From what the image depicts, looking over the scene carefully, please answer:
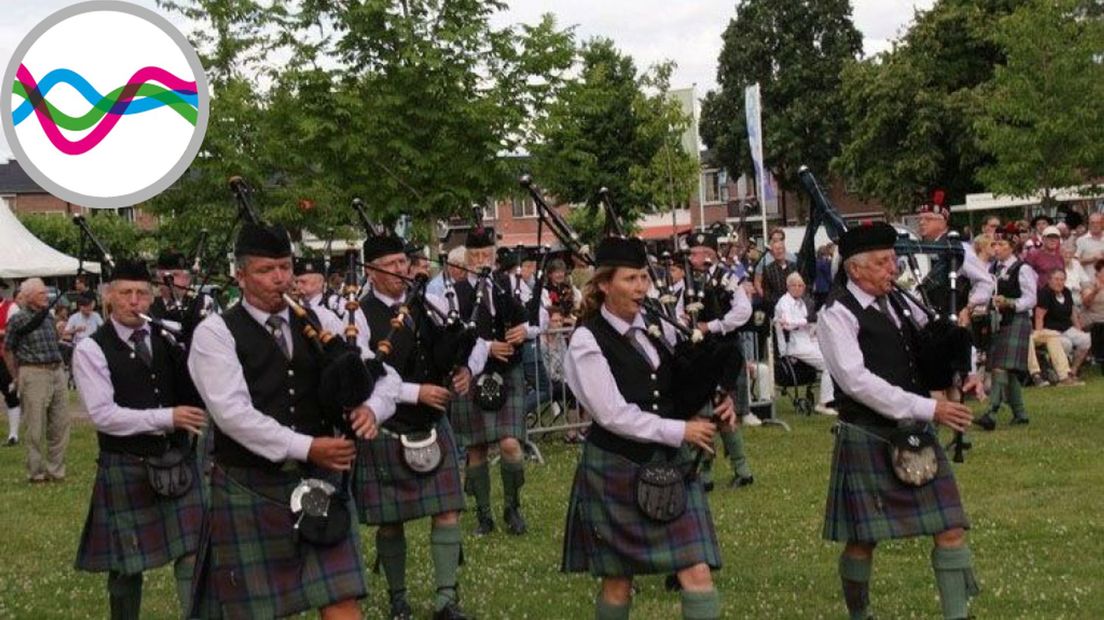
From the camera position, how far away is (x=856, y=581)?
5.65 m

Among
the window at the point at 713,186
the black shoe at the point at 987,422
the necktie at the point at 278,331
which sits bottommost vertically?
the black shoe at the point at 987,422

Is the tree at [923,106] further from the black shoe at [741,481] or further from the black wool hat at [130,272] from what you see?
the black wool hat at [130,272]

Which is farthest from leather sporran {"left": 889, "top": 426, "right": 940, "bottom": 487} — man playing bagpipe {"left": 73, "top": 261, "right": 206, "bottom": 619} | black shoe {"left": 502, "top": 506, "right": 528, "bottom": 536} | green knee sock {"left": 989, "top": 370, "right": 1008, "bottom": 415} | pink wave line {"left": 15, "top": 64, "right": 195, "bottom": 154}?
pink wave line {"left": 15, "top": 64, "right": 195, "bottom": 154}

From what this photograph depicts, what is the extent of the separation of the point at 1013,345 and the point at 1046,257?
3.85 metres

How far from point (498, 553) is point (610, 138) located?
38.1 m

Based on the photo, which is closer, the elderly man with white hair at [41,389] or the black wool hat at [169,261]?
the black wool hat at [169,261]

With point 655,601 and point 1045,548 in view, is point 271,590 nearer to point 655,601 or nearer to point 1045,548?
point 655,601

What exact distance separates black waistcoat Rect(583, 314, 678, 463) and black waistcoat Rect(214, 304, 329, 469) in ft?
3.47

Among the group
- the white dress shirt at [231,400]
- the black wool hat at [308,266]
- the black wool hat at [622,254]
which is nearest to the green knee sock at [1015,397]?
the black wool hat at [308,266]

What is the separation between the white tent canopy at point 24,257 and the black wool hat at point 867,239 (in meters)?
21.2

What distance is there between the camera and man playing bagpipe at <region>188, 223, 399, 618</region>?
4.46 m

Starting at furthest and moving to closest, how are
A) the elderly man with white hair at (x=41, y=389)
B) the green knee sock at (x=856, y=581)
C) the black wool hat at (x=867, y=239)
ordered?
the elderly man with white hair at (x=41, y=389)
the green knee sock at (x=856, y=581)
the black wool hat at (x=867, y=239)

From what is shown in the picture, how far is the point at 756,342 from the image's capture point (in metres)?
13.9

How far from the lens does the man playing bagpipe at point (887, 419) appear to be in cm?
533
